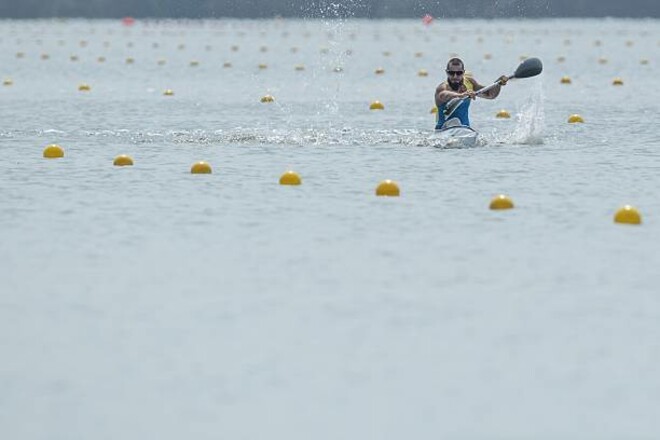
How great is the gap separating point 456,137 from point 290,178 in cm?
407

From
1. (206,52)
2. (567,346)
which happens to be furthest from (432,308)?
(206,52)

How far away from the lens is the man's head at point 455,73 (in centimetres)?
1791

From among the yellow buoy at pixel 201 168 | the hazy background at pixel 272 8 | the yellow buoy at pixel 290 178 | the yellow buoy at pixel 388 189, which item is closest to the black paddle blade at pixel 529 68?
the yellow buoy at pixel 201 168

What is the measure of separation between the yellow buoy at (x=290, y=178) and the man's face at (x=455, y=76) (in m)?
4.52

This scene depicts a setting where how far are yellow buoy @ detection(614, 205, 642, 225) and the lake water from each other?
0.40 feet

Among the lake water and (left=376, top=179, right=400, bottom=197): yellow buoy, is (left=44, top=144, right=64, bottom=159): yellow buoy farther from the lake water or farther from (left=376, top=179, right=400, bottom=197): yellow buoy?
(left=376, top=179, right=400, bottom=197): yellow buoy

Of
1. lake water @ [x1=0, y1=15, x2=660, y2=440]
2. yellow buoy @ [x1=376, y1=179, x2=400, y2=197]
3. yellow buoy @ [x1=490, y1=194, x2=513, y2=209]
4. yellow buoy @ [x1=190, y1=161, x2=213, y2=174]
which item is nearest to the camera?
lake water @ [x1=0, y1=15, x2=660, y2=440]

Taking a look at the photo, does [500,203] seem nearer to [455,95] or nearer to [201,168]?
[201,168]

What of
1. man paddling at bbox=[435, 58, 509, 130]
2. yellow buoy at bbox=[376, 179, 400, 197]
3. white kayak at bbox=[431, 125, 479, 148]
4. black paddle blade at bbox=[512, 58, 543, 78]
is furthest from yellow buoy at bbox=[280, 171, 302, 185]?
black paddle blade at bbox=[512, 58, 543, 78]

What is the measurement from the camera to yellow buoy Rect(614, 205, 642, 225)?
11484 mm

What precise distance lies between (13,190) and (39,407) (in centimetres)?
715

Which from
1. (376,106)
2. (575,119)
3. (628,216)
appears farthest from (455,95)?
(628,216)

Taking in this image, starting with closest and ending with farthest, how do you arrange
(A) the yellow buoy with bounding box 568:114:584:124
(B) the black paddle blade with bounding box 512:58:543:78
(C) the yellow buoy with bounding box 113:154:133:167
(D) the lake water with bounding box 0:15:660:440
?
(D) the lake water with bounding box 0:15:660:440 → (C) the yellow buoy with bounding box 113:154:133:167 → (B) the black paddle blade with bounding box 512:58:543:78 → (A) the yellow buoy with bounding box 568:114:584:124

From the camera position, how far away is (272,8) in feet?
259
